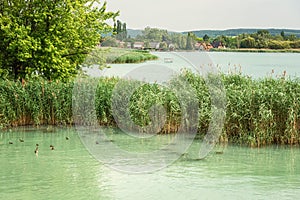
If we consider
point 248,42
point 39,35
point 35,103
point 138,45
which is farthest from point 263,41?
point 35,103

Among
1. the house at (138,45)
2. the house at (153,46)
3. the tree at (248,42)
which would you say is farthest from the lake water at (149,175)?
the tree at (248,42)

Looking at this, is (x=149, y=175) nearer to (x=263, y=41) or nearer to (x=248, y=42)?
(x=248, y=42)

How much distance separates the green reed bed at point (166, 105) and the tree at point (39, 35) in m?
1.50

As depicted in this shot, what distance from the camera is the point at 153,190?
9.30m

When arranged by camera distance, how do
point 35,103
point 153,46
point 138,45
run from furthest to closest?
point 138,45
point 153,46
point 35,103

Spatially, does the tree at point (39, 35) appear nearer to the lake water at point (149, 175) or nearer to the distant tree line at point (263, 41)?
the lake water at point (149, 175)

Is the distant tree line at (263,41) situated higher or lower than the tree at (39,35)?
higher

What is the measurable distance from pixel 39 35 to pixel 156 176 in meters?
9.20

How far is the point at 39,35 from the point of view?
58.9 ft

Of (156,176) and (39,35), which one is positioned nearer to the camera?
(156,176)

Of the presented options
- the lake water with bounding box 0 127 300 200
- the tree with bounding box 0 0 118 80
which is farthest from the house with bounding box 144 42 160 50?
the lake water with bounding box 0 127 300 200

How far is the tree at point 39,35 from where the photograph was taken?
17422mm

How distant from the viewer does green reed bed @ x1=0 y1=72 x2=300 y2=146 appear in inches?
510

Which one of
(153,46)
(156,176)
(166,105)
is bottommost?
(156,176)
